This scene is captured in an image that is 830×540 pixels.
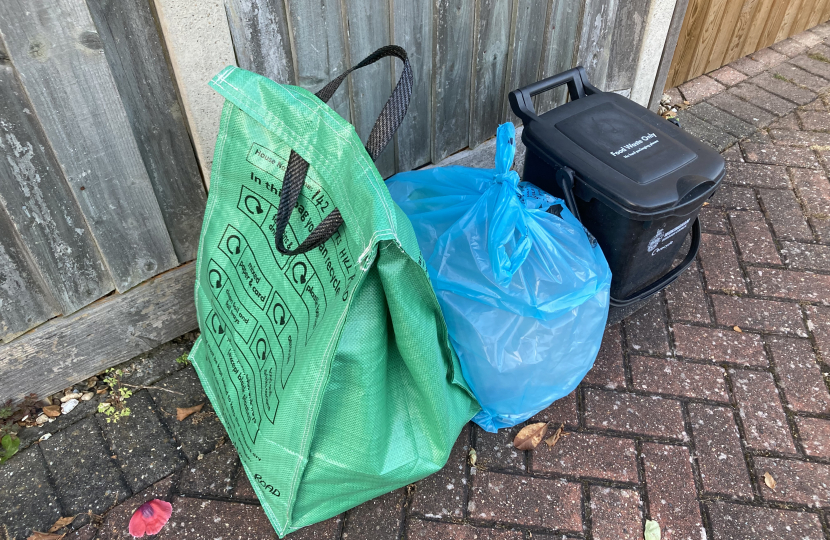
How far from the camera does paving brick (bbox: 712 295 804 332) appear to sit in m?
2.05

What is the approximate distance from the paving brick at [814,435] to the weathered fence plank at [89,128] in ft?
6.54

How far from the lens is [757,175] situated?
2.72m

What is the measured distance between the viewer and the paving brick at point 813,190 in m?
2.53

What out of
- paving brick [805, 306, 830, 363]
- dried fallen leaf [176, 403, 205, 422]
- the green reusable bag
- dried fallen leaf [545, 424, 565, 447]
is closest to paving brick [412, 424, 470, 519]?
the green reusable bag

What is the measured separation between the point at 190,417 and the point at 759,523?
1.65 metres

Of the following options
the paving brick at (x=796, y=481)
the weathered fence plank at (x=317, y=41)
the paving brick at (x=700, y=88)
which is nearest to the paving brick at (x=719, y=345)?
the paving brick at (x=796, y=481)

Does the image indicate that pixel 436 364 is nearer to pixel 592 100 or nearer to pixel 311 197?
pixel 311 197

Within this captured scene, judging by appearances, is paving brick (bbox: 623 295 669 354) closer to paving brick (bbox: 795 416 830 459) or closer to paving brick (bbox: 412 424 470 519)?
paving brick (bbox: 795 416 830 459)

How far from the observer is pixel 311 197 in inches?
47.1

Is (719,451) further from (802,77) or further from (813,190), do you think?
(802,77)

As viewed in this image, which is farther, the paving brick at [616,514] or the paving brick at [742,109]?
the paving brick at [742,109]

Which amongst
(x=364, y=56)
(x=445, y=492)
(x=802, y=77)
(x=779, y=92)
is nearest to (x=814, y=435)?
(x=445, y=492)

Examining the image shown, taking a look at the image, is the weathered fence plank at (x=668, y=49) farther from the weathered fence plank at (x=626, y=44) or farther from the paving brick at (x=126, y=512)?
the paving brick at (x=126, y=512)

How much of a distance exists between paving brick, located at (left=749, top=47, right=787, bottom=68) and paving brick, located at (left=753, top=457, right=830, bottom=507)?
295cm
